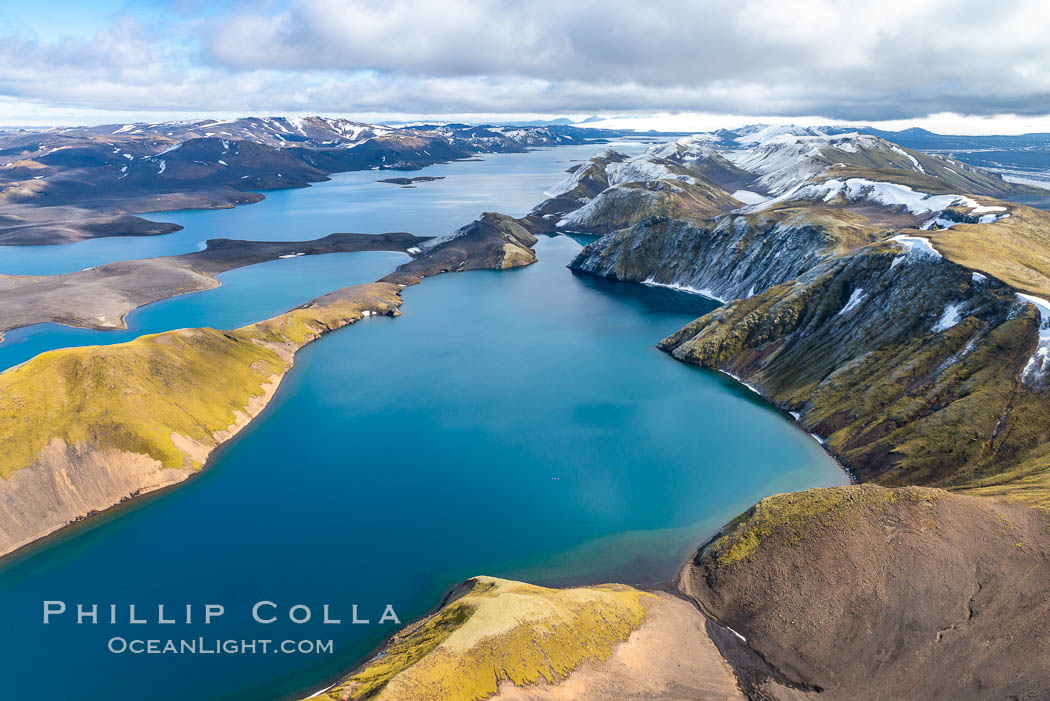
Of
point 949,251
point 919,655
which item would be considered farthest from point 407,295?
point 919,655

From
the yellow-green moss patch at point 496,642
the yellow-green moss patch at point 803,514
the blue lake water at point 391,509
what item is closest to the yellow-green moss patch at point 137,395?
the blue lake water at point 391,509

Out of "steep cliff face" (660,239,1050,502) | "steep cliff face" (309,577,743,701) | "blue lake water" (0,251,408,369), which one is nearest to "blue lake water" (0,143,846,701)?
"steep cliff face" (309,577,743,701)

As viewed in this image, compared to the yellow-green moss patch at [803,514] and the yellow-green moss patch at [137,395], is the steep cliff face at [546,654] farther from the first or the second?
the yellow-green moss patch at [137,395]

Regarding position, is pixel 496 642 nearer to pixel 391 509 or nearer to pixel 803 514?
pixel 391 509

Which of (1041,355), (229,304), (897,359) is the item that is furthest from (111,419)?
(1041,355)

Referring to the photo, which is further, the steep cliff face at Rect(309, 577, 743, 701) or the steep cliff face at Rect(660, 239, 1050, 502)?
the steep cliff face at Rect(660, 239, 1050, 502)

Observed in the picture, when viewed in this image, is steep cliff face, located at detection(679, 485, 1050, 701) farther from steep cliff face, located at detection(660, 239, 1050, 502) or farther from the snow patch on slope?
the snow patch on slope

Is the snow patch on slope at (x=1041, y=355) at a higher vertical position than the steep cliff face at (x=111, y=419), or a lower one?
higher
